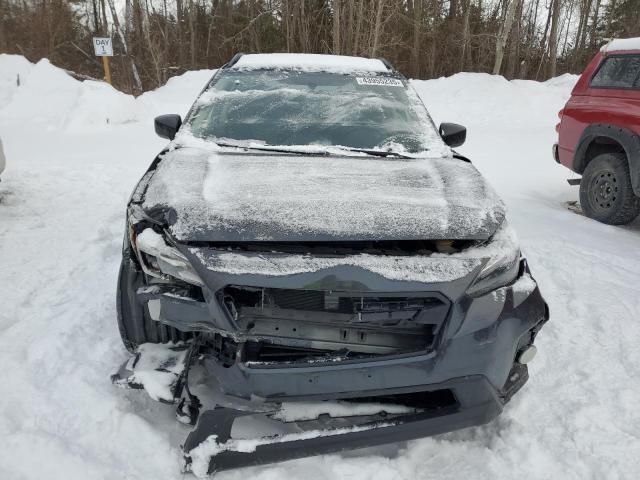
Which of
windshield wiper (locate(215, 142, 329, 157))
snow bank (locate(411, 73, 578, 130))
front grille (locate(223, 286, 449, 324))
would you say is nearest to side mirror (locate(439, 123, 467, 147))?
windshield wiper (locate(215, 142, 329, 157))

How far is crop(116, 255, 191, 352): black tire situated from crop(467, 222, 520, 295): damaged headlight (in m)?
1.31

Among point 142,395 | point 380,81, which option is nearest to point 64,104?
point 380,81

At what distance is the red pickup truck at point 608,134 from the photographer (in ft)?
17.2

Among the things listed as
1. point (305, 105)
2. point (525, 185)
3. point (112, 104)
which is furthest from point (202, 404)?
point (112, 104)

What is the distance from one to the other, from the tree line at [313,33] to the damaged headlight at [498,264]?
1559 centimetres

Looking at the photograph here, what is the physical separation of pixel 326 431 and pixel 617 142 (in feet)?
16.7

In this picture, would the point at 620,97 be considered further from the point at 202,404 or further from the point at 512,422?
the point at 202,404

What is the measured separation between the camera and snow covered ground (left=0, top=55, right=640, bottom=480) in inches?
83.2

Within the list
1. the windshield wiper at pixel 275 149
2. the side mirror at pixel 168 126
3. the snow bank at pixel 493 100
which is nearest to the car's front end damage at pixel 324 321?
the windshield wiper at pixel 275 149

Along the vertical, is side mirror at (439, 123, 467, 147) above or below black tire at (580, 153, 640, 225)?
above

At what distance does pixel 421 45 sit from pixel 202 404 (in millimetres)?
21874

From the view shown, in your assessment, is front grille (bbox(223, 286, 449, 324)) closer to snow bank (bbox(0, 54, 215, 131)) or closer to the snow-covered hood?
the snow-covered hood

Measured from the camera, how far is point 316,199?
2289mm

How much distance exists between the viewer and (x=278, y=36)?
895 inches
